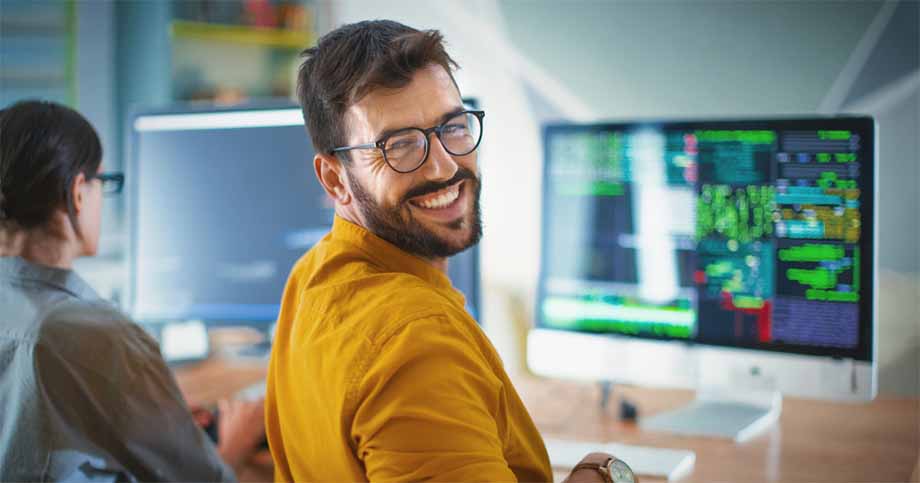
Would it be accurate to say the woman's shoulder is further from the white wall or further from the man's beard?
the white wall

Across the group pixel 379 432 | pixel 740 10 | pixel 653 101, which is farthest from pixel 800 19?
pixel 379 432

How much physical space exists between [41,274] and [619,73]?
54.8 inches

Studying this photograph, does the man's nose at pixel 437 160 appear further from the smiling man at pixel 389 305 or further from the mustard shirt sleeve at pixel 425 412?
the mustard shirt sleeve at pixel 425 412

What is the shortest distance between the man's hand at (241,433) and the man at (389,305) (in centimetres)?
40

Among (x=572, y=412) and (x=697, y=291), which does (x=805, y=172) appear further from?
(x=572, y=412)

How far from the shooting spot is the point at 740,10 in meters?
2.01

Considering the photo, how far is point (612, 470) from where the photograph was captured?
114cm

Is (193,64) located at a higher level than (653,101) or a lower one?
higher

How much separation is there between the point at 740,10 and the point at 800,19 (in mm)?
135

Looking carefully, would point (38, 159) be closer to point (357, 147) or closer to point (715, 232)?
point (357, 147)

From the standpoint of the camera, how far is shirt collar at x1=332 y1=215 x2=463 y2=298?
3.68ft

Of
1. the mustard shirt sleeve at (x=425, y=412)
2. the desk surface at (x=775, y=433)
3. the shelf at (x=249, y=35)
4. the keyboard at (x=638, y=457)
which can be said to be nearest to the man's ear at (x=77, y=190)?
the desk surface at (x=775, y=433)

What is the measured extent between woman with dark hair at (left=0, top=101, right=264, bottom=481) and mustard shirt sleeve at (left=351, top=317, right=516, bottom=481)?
22.4 inches

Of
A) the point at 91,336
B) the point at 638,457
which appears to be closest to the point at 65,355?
the point at 91,336
